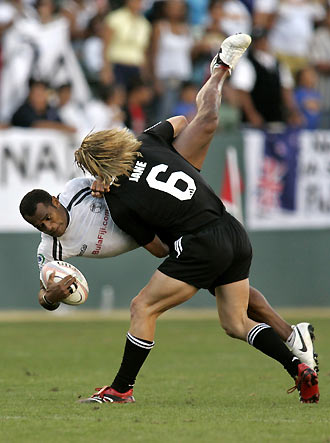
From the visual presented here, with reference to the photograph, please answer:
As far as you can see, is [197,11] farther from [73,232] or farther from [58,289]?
[58,289]

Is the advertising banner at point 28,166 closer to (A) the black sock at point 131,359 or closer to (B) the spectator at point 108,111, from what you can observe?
(B) the spectator at point 108,111

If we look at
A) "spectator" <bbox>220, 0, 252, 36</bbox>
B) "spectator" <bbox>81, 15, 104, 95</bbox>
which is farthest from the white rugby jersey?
"spectator" <bbox>220, 0, 252, 36</bbox>

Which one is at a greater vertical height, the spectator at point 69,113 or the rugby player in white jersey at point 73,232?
the rugby player in white jersey at point 73,232

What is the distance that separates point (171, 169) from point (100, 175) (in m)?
0.52

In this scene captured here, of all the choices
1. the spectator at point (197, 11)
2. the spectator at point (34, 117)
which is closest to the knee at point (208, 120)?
the spectator at point (34, 117)

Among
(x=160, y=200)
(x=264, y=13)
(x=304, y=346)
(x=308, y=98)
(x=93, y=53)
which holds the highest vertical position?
(x=160, y=200)

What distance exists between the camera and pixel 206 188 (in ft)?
24.1

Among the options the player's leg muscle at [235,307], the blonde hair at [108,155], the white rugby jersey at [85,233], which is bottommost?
the player's leg muscle at [235,307]

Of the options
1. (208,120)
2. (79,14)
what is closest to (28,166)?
(79,14)

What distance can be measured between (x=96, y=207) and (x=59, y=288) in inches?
26.1

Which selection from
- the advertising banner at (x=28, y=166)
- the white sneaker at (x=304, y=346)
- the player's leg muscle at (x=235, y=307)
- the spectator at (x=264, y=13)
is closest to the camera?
the player's leg muscle at (x=235, y=307)

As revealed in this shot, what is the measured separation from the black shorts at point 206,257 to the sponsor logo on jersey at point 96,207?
626 millimetres

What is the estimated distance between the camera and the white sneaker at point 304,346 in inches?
297

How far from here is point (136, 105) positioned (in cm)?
1616
